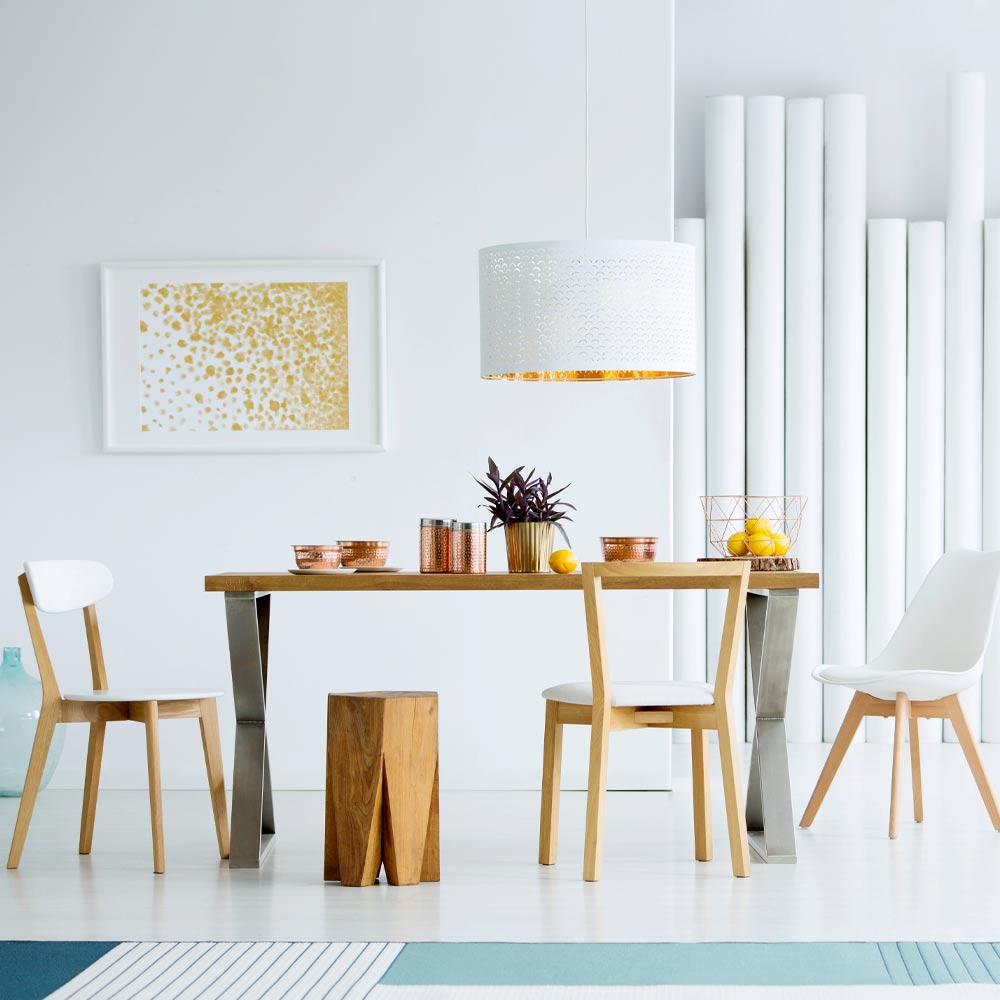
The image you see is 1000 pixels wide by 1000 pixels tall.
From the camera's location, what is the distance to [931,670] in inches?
155

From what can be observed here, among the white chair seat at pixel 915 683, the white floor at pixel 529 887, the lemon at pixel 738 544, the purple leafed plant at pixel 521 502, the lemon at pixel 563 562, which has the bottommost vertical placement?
the white floor at pixel 529 887

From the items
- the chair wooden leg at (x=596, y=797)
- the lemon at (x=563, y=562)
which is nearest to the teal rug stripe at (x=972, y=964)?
the chair wooden leg at (x=596, y=797)

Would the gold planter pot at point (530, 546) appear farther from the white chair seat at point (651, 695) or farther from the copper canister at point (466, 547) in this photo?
the white chair seat at point (651, 695)

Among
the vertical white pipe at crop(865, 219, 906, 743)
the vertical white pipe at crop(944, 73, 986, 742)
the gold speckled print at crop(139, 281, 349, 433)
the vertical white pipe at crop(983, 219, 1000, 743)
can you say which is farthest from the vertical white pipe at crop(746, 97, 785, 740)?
the gold speckled print at crop(139, 281, 349, 433)

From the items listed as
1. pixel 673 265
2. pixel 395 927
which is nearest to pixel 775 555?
pixel 673 265

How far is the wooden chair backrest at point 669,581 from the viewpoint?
3135 mm

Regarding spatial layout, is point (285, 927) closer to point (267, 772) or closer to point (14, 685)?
point (267, 772)

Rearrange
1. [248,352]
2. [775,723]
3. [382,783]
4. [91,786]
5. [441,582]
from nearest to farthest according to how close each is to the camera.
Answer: [382,783], [441,582], [775,723], [91,786], [248,352]

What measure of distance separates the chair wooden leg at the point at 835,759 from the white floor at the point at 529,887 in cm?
7

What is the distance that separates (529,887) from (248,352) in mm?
2269

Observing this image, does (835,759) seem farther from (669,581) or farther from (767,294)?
(767,294)

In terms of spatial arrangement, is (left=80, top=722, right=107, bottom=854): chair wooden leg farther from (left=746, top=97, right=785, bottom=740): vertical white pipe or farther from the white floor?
(left=746, top=97, right=785, bottom=740): vertical white pipe

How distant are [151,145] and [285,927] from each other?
9.65 feet

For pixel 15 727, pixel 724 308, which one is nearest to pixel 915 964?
pixel 15 727
